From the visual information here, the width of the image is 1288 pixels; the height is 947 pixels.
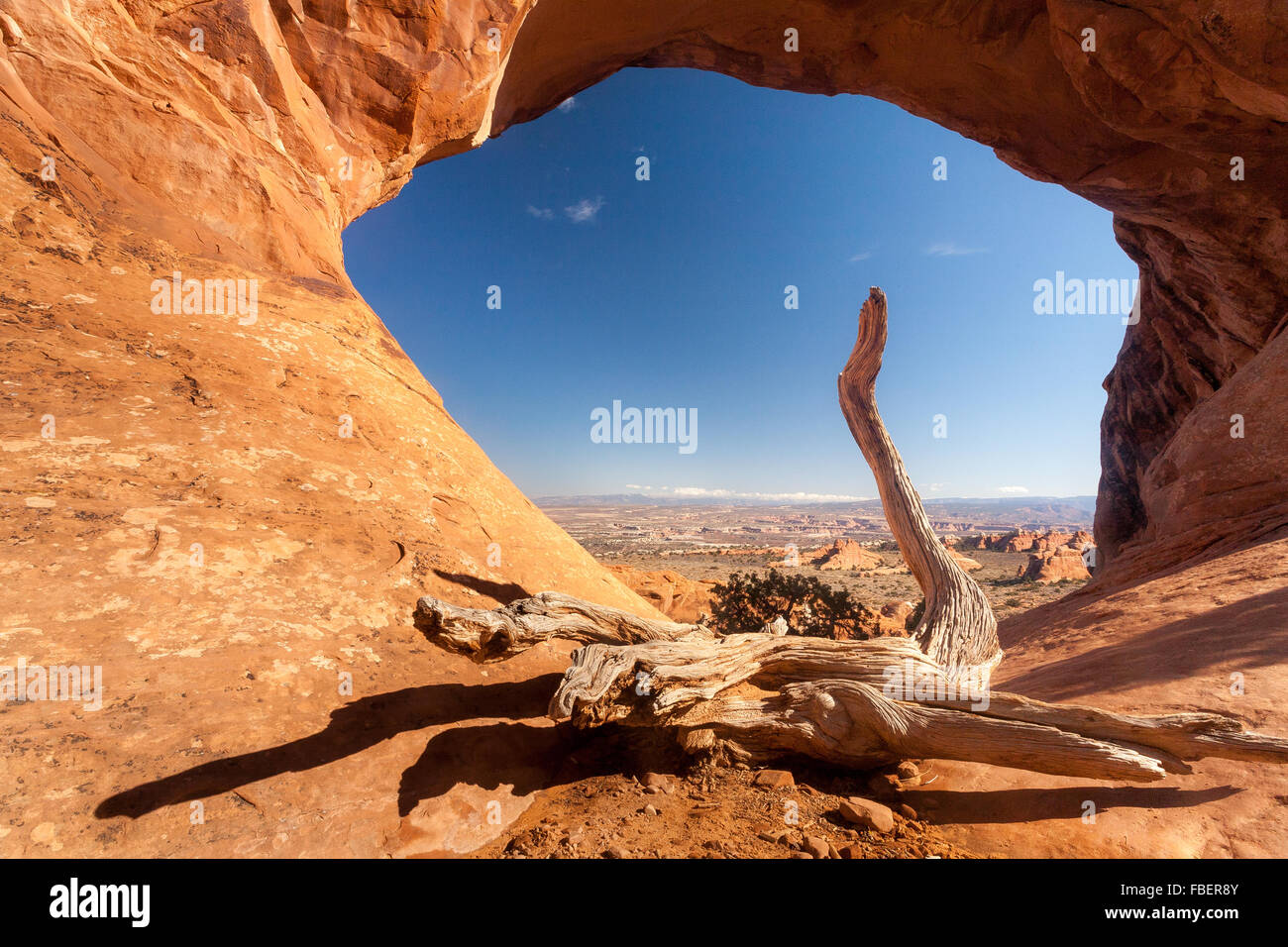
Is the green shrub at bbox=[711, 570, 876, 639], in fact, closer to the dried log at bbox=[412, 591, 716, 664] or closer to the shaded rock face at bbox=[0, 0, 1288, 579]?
the shaded rock face at bbox=[0, 0, 1288, 579]

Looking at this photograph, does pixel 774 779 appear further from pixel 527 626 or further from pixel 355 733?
pixel 355 733

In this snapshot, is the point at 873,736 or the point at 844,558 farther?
the point at 844,558

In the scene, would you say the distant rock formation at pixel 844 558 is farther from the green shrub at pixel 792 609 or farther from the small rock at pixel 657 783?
the small rock at pixel 657 783

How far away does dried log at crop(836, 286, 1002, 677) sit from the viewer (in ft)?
21.5

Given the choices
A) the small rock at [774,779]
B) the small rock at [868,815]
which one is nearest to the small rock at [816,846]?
the small rock at [868,815]

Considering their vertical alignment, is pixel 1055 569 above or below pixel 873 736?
below

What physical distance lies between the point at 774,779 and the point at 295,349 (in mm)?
6098

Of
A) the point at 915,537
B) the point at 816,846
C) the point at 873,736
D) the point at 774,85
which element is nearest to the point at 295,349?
the point at 816,846

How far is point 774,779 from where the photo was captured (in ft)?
12.0

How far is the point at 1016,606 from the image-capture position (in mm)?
19375

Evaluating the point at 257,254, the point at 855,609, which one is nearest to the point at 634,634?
the point at 257,254

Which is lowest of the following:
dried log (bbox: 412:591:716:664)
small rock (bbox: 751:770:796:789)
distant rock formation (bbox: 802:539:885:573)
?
distant rock formation (bbox: 802:539:885:573)

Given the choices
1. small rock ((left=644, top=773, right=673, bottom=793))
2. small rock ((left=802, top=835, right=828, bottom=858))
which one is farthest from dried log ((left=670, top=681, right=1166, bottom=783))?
small rock ((left=802, top=835, right=828, bottom=858))

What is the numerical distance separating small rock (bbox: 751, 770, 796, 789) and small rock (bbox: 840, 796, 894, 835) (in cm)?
46
